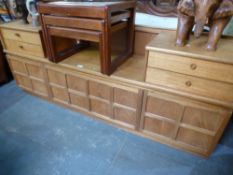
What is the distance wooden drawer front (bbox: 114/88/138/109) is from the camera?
4.11 ft

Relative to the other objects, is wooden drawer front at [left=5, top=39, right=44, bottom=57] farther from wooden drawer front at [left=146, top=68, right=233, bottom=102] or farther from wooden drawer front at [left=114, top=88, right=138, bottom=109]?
wooden drawer front at [left=146, top=68, right=233, bottom=102]

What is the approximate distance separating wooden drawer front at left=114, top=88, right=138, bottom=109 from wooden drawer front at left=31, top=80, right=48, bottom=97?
84 cm

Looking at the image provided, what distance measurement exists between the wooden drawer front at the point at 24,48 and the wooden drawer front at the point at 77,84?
0.35 m

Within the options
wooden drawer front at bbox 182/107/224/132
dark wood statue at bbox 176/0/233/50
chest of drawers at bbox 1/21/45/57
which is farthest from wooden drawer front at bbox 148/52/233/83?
chest of drawers at bbox 1/21/45/57

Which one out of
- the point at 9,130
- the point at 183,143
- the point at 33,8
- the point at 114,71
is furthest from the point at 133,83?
the point at 9,130

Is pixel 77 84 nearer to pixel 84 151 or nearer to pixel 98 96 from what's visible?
pixel 98 96

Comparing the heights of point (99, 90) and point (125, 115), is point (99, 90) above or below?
above

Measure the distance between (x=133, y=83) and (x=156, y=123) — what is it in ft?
1.26

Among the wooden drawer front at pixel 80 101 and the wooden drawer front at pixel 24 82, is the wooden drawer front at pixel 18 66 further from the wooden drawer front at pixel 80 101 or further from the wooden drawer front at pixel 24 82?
the wooden drawer front at pixel 80 101

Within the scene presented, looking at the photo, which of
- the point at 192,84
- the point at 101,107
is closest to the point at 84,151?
the point at 101,107

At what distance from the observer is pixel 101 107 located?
148 cm

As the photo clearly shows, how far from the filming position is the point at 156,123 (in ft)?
4.27

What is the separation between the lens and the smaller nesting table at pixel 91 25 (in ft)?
3.40

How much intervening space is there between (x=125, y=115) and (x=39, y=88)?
1007mm
